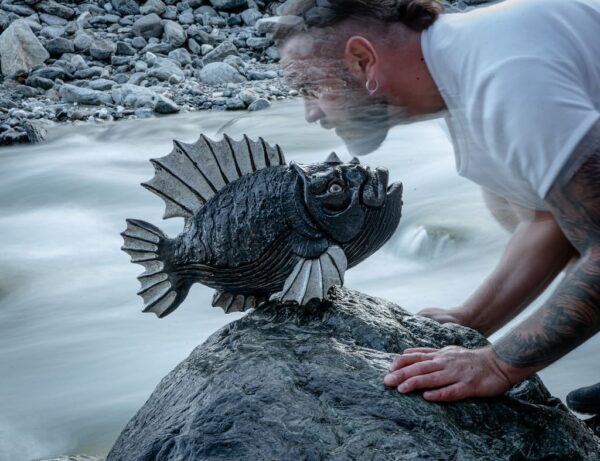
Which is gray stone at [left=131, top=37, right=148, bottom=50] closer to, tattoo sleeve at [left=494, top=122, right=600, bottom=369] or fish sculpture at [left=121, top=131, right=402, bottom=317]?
fish sculpture at [left=121, top=131, right=402, bottom=317]

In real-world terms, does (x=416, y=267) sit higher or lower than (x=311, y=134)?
higher

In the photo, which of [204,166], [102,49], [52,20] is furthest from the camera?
[52,20]

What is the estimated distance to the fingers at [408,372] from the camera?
2297mm

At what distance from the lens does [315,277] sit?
2.50 m

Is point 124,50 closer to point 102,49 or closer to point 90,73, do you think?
point 102,49

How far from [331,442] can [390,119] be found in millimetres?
932

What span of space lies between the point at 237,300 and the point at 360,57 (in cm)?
82

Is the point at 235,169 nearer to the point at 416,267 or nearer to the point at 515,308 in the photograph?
the point at 515,308

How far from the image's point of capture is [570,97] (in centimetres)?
205

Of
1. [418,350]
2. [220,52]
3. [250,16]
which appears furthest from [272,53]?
[418,350]

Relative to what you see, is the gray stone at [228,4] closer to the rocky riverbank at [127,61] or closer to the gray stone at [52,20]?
the rocky riverbank at [127,61]

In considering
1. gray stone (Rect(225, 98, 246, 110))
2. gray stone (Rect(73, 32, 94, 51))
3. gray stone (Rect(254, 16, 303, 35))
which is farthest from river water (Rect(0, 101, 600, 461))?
gray stone (Rect(73, 32, 94, 51))

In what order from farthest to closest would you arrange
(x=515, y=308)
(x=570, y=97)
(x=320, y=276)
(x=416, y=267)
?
(x=416, y=267)
(x=515, y=308)
(x=320, y=276)
(x=570, y=97)

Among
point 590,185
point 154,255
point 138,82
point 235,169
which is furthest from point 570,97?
point 138,82
